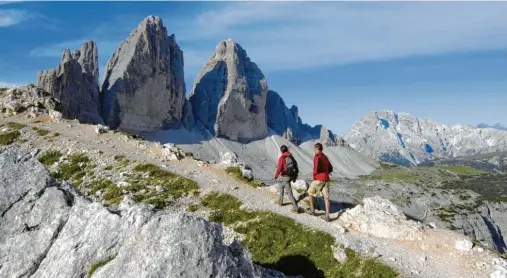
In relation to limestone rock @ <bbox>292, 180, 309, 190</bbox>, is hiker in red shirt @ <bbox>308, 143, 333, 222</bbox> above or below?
above

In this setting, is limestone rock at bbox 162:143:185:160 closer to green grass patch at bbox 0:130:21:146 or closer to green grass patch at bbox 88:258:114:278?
green grass patch at bbox 0:130:21:146

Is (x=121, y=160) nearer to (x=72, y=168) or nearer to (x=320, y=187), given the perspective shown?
(x=72, y=168)

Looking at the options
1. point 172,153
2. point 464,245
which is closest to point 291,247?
point 464,245

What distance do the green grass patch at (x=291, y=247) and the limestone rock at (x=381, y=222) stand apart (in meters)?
3.26

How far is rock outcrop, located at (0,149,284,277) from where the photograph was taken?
11.9 m

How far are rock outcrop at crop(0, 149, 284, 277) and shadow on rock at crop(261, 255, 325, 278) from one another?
25.1ft

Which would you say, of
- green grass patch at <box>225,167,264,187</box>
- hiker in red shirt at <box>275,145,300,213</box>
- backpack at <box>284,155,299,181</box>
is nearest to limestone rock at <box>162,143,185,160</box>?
green grass patch at <box>225,167,264,187</box>

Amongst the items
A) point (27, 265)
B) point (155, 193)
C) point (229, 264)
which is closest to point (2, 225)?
point (27, 265)

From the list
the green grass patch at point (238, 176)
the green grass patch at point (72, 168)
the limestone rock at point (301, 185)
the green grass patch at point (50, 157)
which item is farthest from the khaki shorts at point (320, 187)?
the green grass patch at point (50, 157)

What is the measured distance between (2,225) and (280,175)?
18544 millimetres

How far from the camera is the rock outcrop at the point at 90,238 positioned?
11.9 meters

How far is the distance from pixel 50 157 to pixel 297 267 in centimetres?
2938

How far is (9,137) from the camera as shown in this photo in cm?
4322

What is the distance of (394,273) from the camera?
21906mm
